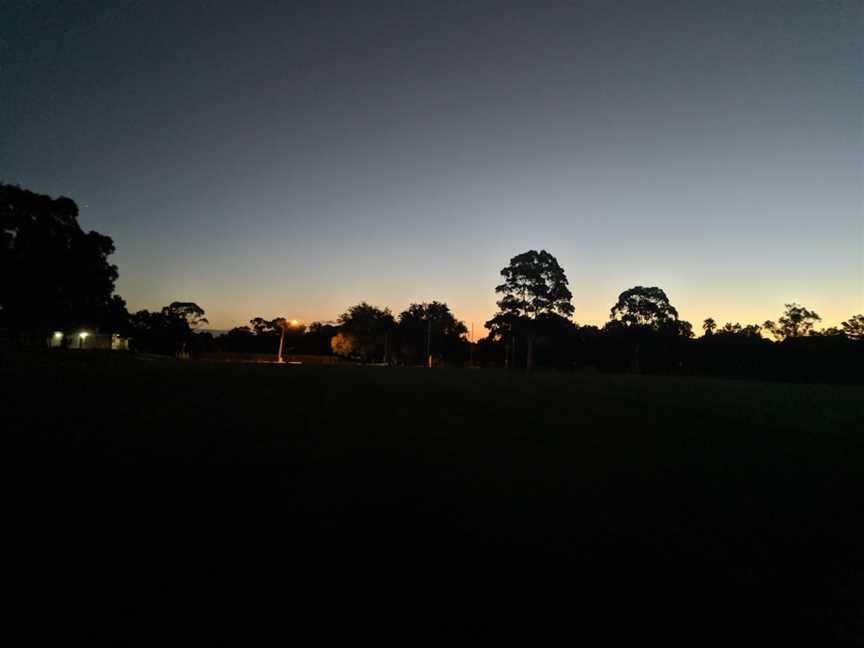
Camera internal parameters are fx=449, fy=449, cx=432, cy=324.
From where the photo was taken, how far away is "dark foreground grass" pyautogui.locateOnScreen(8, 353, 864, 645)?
2.73 meters

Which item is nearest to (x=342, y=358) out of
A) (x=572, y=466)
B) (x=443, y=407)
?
(x=443, y=407)

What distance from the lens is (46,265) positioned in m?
23.6

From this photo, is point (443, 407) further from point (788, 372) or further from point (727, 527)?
point (788, 372)

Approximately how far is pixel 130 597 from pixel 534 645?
2.46 m

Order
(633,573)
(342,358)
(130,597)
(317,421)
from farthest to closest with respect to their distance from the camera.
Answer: (342,358) < (317,421) < (633,573) < (130,597)

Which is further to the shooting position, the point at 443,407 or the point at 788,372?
the point at 788,372

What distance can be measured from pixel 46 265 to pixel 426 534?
94.3 ft

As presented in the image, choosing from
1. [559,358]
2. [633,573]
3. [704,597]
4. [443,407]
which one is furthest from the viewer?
[559,358]

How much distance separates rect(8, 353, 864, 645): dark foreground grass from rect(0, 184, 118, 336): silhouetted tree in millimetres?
20647

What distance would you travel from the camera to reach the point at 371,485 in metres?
5.02

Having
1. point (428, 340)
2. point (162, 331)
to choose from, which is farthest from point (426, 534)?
point (162, 331)

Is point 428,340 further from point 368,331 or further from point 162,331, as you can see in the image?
point 162,331

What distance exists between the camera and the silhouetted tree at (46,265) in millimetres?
22859

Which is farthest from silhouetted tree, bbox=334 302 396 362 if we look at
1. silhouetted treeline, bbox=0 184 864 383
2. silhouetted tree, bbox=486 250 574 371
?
silhouetted tree, bbox=486 250 574 371
